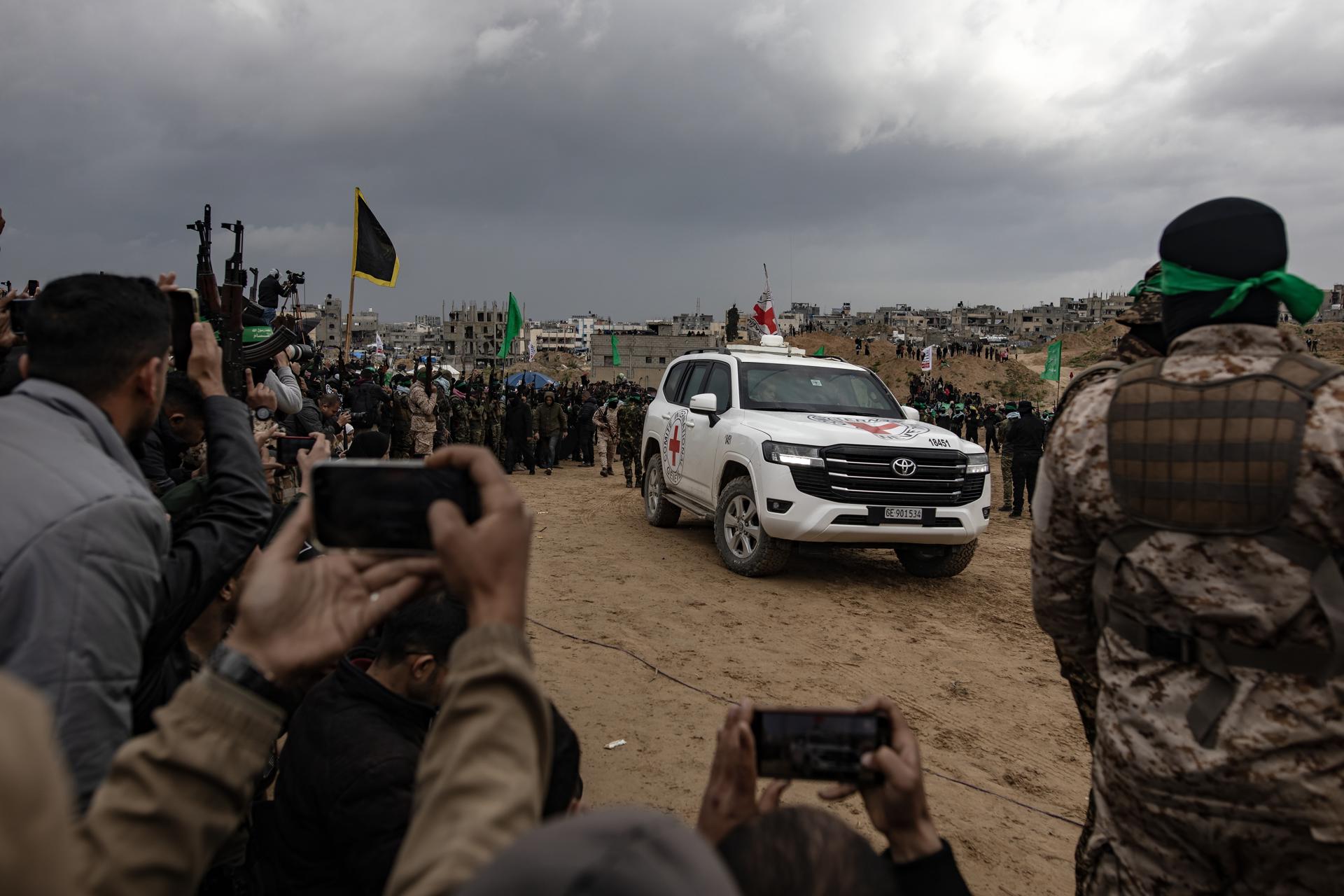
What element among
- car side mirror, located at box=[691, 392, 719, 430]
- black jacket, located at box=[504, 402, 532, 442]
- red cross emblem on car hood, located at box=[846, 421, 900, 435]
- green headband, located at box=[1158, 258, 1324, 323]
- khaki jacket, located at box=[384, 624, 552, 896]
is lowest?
black jacket, located at box=[504, 402, 532, 442]

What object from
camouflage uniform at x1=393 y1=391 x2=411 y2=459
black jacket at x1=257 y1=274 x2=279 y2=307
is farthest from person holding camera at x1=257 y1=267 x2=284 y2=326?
camouflage uniform at x1=393 y1=391 x2=411 y2=459

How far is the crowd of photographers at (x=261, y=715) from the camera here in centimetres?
91

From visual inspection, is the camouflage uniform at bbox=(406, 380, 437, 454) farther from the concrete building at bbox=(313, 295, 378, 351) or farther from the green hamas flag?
the concrete building at bbox=(313, 295, 378, 351)

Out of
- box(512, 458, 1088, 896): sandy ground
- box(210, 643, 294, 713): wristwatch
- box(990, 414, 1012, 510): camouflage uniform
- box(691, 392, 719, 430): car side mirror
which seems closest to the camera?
box(210, 643, 294, 713): wristwatch

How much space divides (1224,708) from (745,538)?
20.5 ft

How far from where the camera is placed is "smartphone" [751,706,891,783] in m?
1.62

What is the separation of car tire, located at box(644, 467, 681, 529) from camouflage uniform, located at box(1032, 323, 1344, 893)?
8.39 metres

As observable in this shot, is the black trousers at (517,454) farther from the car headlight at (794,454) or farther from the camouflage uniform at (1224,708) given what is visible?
the camouflage uniform at (1224,708)

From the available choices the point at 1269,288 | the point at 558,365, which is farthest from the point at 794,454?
the point at 558,365

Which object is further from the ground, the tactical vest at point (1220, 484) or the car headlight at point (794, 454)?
the tactical vest at point (1220, 484)

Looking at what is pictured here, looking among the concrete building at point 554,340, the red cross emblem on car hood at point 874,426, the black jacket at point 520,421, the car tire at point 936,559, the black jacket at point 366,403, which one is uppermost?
the concrete building at point 554,340

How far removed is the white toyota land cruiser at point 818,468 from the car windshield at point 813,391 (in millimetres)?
12

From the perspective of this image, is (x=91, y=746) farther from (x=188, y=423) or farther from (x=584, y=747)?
(x=584, y=747)

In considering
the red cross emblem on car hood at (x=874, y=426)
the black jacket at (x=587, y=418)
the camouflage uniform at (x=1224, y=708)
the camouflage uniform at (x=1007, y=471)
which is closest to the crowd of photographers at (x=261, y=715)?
the camouflage uniform at (x=1224, y=708)
